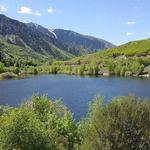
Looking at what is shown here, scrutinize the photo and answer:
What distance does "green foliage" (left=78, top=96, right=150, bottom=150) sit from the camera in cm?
4825

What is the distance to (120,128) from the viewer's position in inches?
1945

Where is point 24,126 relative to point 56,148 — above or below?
above

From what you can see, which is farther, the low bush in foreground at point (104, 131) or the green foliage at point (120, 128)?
the green foliage at point (120, 128)

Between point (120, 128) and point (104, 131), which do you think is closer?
point (104, 131)

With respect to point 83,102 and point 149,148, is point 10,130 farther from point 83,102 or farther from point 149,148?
point 83,102

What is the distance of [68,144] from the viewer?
63.9 m

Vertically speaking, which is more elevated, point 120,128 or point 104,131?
point 120,128

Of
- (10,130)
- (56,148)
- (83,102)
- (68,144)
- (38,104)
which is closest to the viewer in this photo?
(10,130)

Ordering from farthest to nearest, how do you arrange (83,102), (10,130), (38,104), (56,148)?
1. (83,102)
2. (38,104)
3. (56,148)
4. (10,130)

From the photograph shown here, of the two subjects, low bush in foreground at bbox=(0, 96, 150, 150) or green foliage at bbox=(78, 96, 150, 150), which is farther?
green foliage at bbox=(78, 96, 150, 150)

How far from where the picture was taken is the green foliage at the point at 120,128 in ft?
158

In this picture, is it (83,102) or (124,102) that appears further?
(83,102)

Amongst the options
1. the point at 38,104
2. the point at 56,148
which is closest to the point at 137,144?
the point at 56,148

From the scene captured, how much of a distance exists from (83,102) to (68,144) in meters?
79.7
